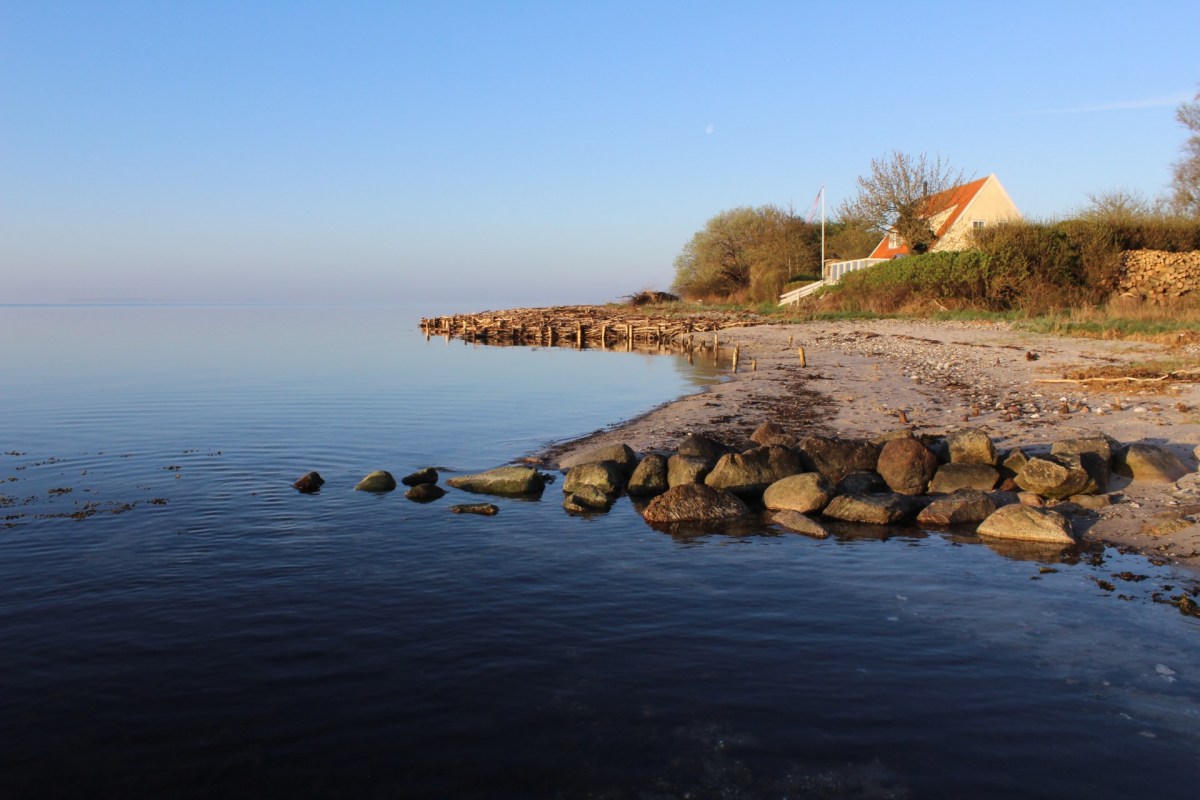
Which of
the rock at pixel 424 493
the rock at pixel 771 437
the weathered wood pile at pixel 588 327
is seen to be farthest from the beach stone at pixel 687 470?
the weathered wood pile at pixel 588 327

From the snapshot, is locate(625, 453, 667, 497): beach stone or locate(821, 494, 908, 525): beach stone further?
locate(625, 453, 667, 497): beach stone

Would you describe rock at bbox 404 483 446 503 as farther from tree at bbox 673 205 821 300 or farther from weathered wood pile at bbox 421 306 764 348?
tree at bbox 673 205 821 300

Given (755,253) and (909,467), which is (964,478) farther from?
(755,253)

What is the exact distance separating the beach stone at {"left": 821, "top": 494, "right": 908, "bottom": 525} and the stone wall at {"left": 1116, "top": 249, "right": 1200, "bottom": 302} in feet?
102

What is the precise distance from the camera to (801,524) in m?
12.0

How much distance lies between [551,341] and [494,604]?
5352 cm

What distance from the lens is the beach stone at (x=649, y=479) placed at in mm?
14219

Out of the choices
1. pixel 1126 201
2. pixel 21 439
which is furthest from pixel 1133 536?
pixel 1126 201

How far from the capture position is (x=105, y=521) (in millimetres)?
12398

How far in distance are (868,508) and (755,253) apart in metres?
63.8

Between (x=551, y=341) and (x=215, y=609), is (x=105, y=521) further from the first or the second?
(x=551, y=341)

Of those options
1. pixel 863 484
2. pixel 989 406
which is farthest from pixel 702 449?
pixel 989 406

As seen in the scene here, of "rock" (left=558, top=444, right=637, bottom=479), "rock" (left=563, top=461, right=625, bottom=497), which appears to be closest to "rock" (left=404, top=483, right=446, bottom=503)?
"rock" (left=563, top=461, right=625, bottom=497)

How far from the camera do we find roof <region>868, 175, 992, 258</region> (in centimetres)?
5616
